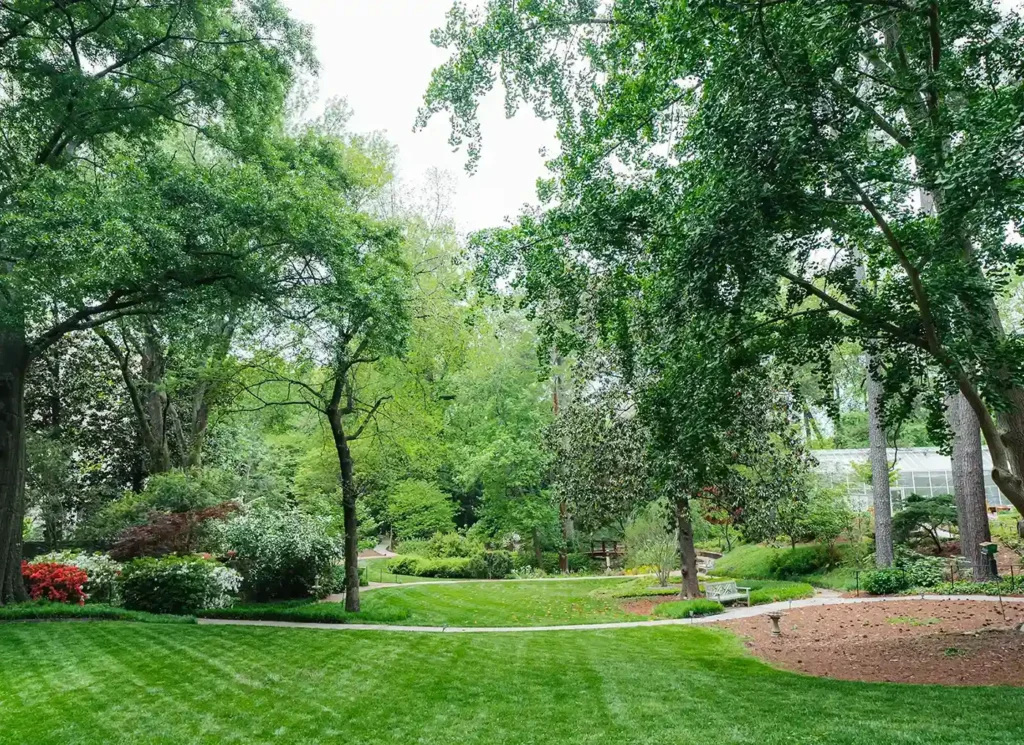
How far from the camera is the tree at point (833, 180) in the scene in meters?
5.51

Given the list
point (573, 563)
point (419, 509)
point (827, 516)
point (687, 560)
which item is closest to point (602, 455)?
point (687, 560)

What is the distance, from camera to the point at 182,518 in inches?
574

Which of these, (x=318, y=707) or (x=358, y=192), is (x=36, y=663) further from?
(x=358, y=192)

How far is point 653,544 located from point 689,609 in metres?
6.05

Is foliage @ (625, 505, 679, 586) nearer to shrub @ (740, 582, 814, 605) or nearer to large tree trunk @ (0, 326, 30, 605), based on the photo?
shrub @ (740, 582, 814, 605)

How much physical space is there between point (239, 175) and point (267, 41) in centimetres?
340

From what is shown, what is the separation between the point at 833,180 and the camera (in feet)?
19.0

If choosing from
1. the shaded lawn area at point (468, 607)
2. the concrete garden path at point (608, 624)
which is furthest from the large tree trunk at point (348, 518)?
the concrete garden path at point (608, 624)

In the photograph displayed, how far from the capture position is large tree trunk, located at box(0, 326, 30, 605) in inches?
449

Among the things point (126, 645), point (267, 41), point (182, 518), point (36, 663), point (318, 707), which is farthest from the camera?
point (182, 518)

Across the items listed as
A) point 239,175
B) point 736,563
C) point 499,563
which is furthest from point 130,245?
point 736,563

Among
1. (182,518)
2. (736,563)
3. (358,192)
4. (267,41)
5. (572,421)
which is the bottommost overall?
(736,563)

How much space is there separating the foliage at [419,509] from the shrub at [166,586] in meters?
9.41

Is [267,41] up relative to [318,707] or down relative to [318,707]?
up
